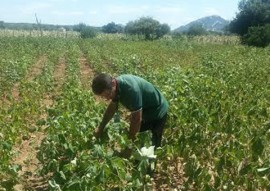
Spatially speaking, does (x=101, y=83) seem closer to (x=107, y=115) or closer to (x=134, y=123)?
(x=134, y=123)

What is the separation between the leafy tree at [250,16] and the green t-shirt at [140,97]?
3505 centimetres

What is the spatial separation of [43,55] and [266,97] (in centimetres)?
1796

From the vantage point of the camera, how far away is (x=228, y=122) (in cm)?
532

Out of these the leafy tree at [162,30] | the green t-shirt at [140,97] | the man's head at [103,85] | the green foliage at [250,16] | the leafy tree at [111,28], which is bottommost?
the leafy tree at [111,28]

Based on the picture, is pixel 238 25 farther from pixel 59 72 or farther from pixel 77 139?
pixel 77 139

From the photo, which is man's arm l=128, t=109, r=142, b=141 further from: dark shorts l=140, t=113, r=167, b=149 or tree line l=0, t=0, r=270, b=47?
tree line l=0, t=0, r=270, b=47

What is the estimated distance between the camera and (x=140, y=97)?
4316 millimetres

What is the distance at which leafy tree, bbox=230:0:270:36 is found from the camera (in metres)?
38.4

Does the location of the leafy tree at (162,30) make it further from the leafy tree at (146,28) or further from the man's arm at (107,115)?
the man's arm at (107,115)

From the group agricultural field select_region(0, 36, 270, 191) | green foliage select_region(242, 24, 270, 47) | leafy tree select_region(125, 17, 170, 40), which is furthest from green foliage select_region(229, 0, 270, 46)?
agricultural field select_region(0, 36, 270, 191)

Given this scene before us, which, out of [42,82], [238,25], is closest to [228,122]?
[42,82]

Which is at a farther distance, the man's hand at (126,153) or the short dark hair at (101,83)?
the man's hand at (126,153)

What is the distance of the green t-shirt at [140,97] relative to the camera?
427 centimetres

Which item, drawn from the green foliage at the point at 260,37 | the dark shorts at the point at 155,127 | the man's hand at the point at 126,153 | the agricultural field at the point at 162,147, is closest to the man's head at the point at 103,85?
the agricultural field at the point at 162,147
